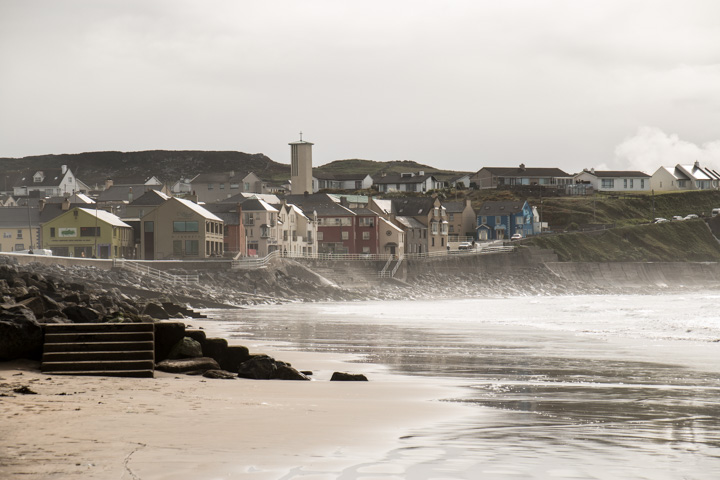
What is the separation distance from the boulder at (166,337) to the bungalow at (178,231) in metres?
64.0

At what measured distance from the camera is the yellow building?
261ft

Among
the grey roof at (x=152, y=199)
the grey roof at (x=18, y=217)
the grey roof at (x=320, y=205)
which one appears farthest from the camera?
the grey roof at (x=320, y=205)

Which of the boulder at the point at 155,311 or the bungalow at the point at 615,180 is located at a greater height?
the bungalow at the point at 615,180

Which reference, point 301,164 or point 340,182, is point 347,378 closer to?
point 301,164

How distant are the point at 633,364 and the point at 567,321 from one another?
2168 cm

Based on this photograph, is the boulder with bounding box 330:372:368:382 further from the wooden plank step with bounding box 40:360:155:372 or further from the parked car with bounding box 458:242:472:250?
the parked car with bounding box 458:242:472:250

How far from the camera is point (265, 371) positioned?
50.7 feet

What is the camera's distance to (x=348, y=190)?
164m

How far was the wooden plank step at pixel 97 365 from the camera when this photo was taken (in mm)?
13656

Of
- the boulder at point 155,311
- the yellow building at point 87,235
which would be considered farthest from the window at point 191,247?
the boulder at point 155,311

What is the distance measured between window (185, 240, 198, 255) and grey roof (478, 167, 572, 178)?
275 feet

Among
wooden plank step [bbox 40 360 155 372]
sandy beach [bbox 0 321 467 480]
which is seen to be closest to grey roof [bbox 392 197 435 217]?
sandy beach [bbox 0 321 467 480]

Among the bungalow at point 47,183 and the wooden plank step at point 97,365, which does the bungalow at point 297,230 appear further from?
the bungalow at point 47,183

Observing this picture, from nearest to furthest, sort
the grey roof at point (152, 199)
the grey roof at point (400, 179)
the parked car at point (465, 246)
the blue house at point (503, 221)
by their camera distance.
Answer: the grey roof at point (152, 199), the parked car at point (465, 246), the blue house at point (503, 221), the grey roof at point (400, 179)
